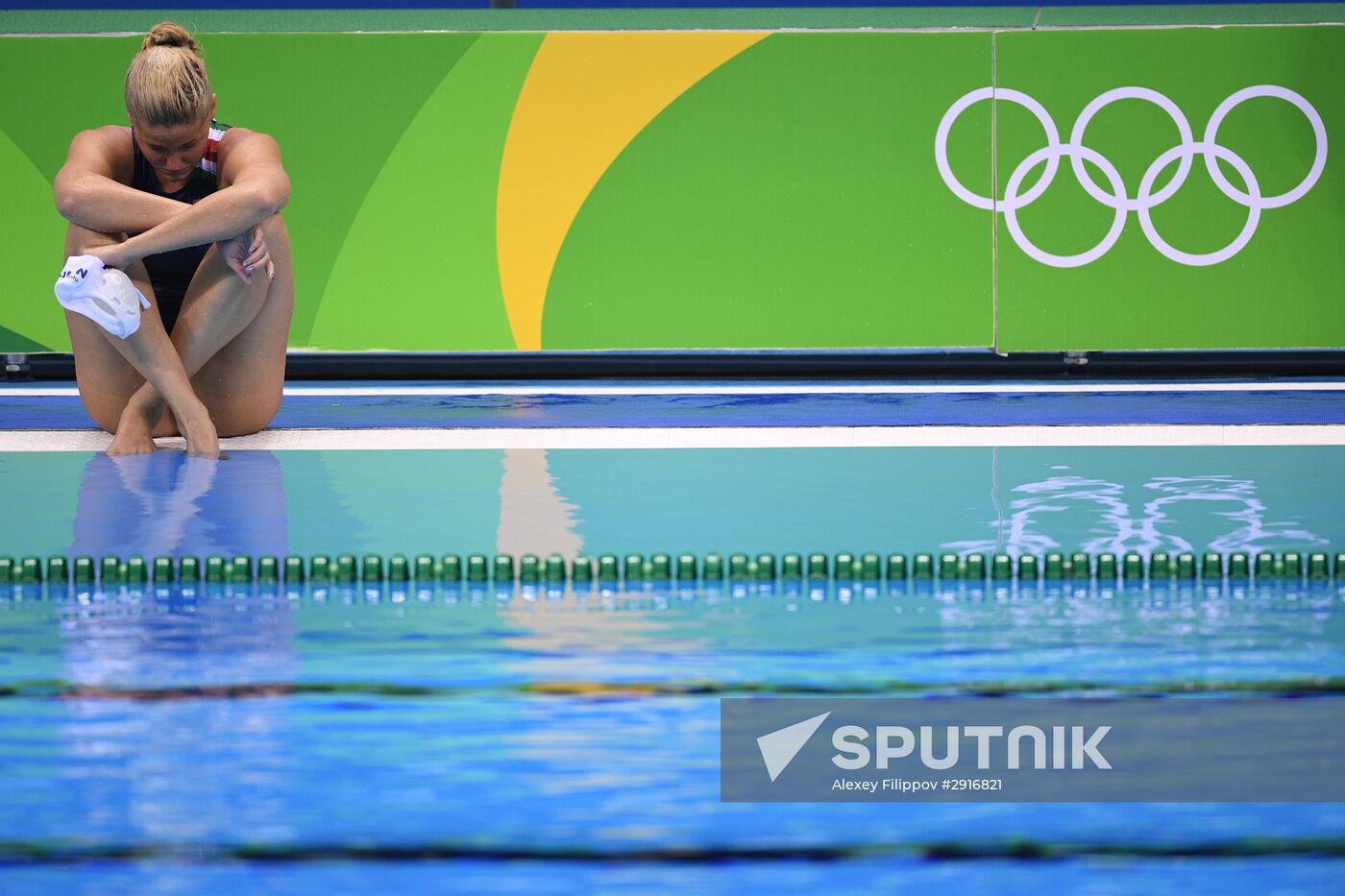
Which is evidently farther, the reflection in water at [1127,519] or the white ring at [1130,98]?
the white ring at [1130,98]

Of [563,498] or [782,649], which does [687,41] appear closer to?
[563,498]

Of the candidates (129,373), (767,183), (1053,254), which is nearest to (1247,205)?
(1053,254)

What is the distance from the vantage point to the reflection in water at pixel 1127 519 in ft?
11.0

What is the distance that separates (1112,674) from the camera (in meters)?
2.42

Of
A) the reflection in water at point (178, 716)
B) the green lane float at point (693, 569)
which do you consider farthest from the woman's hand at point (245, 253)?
the reflection in water at point (178, 716)

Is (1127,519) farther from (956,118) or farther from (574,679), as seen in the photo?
(956,118)

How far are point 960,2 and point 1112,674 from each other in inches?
265

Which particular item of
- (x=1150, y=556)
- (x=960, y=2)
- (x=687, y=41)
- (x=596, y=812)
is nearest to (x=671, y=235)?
(x=687, y=41)

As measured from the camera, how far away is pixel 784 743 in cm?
213

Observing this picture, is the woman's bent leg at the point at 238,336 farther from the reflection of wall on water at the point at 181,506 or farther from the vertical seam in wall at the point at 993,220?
the vertical seam in wall at the point at 993,220

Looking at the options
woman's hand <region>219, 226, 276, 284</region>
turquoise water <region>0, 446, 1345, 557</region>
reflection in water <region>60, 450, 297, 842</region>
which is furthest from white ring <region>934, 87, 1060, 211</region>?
reflection in water <region>60, 450, 297, 842</region>

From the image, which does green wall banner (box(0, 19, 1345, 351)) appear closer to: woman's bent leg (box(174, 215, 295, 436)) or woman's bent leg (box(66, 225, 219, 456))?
woman's bent leg (box(174, 215, 295, 436))

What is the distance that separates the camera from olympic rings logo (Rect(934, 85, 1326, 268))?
7301 mm

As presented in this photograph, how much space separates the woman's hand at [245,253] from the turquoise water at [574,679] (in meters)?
0.64
